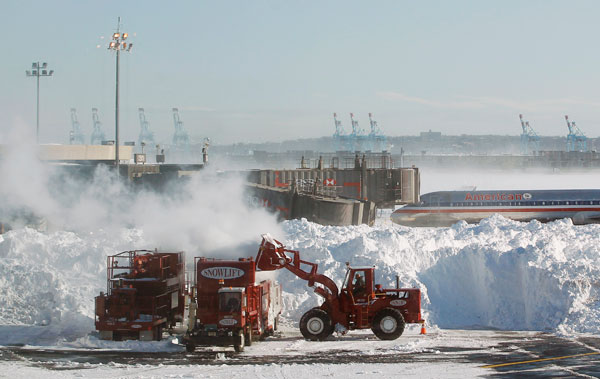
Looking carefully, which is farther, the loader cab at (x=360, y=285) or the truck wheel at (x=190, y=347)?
the loader cab at (x=360, y=285)

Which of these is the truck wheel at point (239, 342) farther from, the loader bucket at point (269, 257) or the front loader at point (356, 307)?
the loader bucket at point (269, 257)

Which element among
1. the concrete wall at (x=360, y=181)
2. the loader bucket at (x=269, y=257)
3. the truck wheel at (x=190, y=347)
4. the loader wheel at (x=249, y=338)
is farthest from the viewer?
the concrete wall at (x=360, y=181)

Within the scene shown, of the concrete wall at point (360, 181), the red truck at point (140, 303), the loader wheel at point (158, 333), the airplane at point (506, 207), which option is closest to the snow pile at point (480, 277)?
the red truck at point (140, 303)

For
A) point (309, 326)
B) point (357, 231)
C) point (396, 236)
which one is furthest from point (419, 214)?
point (309, 326)

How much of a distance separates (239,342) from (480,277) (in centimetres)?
1100

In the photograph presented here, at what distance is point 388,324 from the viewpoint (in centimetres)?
2267

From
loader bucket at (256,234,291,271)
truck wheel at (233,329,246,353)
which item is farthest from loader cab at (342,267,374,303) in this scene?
truck wheel at (233,329,246,353)

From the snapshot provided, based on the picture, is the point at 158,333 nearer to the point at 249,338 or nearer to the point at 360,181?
the point at 249,338

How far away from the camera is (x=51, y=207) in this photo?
138 ft

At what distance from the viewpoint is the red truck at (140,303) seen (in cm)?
2197

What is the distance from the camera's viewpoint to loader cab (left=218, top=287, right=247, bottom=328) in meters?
21.0

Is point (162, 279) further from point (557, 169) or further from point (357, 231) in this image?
point (557, 169)

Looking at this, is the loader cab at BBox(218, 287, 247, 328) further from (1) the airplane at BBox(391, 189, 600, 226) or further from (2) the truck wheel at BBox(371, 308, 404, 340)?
(1) the airplane at BBox(391, 189, 600, 226)

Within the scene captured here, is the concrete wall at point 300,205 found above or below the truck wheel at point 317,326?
above
